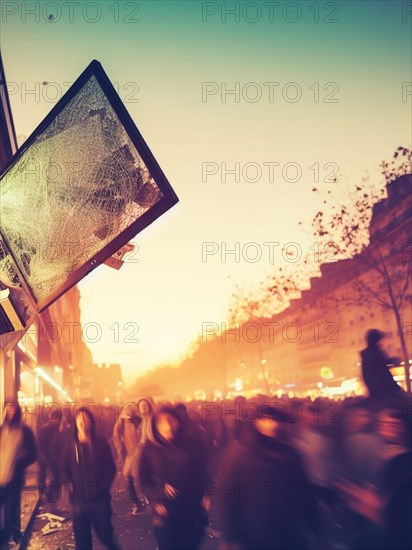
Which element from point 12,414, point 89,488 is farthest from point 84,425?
point 12,414

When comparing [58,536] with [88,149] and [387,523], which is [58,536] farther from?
[88,149]

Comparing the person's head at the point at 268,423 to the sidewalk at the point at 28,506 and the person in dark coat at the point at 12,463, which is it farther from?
the sidewalk at the point at 28,506

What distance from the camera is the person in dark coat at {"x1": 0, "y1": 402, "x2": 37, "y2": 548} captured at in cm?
748

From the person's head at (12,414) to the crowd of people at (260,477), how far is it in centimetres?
1

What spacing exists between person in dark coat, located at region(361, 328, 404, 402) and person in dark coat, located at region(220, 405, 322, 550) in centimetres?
204

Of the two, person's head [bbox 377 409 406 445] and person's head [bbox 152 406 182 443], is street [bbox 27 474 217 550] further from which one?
person's head [bbox 377 409 406 445]

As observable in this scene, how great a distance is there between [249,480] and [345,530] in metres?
3.79

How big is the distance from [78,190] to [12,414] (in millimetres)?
5829

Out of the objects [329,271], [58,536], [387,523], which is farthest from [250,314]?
[387,523]

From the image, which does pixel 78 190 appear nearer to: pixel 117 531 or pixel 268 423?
pixel 268 423

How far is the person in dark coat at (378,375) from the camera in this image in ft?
20.5

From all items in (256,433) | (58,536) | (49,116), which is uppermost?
(49,116)

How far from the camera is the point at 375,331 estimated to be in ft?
23.9

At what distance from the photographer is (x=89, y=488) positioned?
7.12 m
